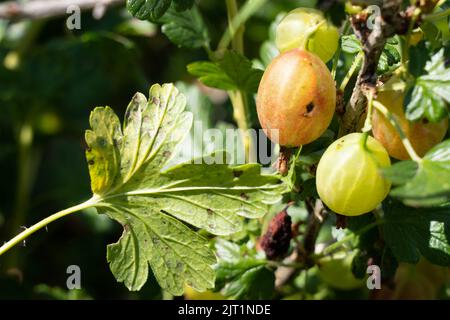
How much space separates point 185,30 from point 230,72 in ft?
0.58

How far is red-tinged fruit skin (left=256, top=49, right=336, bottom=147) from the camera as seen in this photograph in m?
0.75

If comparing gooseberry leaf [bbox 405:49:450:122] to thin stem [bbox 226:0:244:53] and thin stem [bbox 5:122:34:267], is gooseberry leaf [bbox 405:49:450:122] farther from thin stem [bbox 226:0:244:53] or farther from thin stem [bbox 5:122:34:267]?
thin stem [bbox 5:122:34:267]

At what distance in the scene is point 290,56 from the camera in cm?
77

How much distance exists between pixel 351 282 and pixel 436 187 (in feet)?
1.81

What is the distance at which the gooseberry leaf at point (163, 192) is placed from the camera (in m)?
0.85

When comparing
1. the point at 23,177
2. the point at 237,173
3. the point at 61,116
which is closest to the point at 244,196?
the point at 237,173

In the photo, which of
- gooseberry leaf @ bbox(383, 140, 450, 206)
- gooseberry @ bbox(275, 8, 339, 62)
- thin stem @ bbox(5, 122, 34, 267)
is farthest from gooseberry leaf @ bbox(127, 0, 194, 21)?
thin stem @ bbox(5, 122, 34, 267)

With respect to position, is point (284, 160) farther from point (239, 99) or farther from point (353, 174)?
point (239, 99)

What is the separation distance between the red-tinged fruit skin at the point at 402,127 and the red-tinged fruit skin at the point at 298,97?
0.05m

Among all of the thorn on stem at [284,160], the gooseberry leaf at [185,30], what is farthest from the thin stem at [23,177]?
the thorn on stem at [284,160]

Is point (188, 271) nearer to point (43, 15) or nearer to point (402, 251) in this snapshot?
point (402, 251)

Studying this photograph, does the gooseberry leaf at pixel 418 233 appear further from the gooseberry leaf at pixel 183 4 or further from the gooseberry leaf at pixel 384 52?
the gooseberry leaf at pixel 183 4

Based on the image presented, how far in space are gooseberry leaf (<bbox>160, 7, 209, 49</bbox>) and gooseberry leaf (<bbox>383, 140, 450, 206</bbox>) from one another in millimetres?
544
